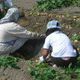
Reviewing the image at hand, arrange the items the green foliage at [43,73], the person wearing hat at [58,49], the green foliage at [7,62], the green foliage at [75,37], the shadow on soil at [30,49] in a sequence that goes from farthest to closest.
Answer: the green foliage at [75,37] < the shadow on soil at [30,49] < the person wearing hat at [58,49] < the green foliage at [7,62] < the green foliage at [43,73]

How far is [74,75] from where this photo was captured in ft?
29.3

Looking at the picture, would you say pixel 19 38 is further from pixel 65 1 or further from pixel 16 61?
pixel 65 1

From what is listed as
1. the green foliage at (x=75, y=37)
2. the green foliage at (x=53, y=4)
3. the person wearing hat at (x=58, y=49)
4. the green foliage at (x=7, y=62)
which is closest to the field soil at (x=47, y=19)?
the green foliage at (x=75, y=37)

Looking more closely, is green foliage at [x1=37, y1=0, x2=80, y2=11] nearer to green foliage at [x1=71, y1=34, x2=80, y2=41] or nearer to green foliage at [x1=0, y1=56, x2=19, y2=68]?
green foliage at [x1=71, y1=34, x2=80, y2=41]

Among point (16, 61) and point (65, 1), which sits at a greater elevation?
point (16, 61)

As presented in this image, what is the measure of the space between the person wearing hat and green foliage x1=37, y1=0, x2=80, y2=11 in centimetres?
462

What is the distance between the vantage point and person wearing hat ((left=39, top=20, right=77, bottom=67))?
9.45 metres

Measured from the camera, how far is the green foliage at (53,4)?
14367 millimetres

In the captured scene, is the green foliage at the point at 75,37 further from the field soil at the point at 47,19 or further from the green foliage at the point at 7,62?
the green foliage at the point at 7,62

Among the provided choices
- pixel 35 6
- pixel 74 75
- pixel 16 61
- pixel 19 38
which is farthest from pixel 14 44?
pixel 35 6

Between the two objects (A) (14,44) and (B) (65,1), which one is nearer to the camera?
(A) (14,44)

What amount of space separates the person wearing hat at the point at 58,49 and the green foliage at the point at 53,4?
4.62 metres

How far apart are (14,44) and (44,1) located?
4.77 m

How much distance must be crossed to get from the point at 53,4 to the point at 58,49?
209 inches
